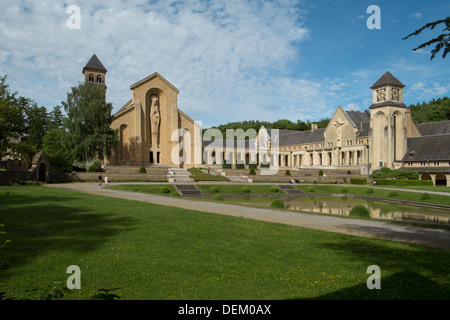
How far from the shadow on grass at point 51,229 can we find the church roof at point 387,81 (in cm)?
5946

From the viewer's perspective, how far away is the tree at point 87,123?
40.5m

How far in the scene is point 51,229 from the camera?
8.84 m

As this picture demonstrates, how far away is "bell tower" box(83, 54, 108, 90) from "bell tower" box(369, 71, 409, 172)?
Answer: 5144cm

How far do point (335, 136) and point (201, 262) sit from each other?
226 feet

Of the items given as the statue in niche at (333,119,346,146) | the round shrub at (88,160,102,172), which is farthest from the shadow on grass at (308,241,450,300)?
the statue in niche at (333,119,346,146)

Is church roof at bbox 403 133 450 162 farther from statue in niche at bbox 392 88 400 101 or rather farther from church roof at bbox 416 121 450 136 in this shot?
statue in niche at bbox 392 88 400 101

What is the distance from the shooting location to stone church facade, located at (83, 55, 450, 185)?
50.7 metres

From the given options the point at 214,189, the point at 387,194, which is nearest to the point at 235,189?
the point at 214,189

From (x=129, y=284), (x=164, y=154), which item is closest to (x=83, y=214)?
(x=129, y=284)

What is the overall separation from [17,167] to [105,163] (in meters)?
16.5

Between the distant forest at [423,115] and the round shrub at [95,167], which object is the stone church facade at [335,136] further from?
the distant forest at [423,115]

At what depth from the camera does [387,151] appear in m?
57.2

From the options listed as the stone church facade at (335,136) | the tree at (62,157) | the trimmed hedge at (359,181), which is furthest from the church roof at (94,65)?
the trimmed hedge at (359,181)

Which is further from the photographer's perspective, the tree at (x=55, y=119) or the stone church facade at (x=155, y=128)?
the tree at (x=55, y=119)
